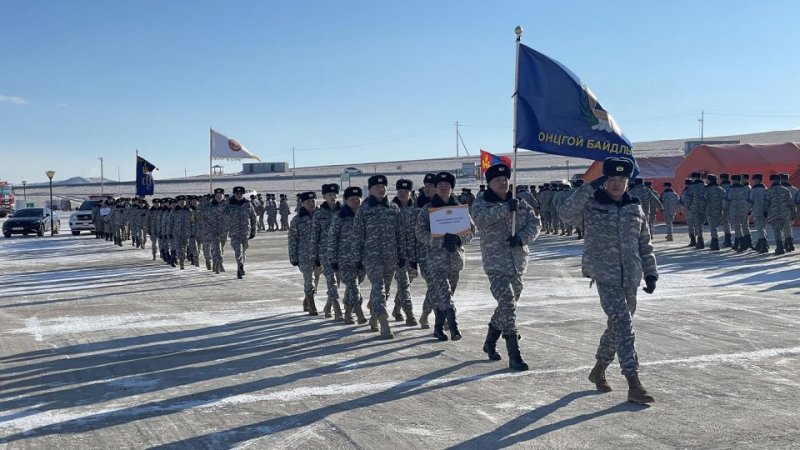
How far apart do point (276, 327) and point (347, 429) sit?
5.42m

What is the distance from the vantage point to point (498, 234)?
834 centimetres

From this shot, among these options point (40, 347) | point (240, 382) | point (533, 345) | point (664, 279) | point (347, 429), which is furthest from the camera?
point (664, 279)

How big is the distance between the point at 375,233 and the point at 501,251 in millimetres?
2570

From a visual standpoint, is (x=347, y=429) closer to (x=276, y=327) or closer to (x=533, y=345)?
(x=533, y=345)

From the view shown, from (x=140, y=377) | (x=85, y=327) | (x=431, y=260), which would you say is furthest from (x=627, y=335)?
(x=85, y=327)

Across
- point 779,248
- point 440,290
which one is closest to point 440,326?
point 440,290

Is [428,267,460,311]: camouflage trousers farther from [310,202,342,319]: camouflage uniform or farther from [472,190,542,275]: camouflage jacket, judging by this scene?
[310,202,342,319]: camouflage uniform

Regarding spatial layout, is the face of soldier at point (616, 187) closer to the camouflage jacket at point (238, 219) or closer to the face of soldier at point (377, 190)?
the face of soldier at point (377, 190)

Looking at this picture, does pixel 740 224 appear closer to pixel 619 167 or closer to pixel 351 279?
pixel 351 279

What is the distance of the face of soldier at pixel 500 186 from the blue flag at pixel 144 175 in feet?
95.2

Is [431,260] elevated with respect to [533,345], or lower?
elevated

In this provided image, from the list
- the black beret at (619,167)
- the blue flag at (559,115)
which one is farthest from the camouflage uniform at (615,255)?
the blue flag at (559,115)

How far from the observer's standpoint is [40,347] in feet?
33.8

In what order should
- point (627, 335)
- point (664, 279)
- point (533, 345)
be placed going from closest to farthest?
point (627, 335) → point (533, 345) → point (664, 279)
